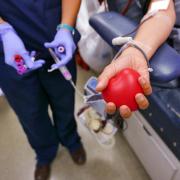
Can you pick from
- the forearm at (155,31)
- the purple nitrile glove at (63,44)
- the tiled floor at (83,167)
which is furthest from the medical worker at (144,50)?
the tiled floor at (83,167)

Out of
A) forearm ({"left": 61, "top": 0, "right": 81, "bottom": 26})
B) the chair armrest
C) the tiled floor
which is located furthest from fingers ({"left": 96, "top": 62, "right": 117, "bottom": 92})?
the tiled floor

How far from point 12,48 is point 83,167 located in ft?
2.72

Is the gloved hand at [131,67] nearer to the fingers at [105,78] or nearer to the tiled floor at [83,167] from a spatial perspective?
the fingers at [105,78]

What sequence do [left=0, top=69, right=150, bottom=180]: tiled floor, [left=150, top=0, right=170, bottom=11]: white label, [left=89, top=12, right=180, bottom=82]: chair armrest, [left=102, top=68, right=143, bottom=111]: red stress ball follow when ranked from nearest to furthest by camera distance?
[left=102, top=68, right=143, bottom=111]: red stress ball < [left=89, top=12, right=180, bottom=82]: chair armrest < [left=150, top=0, right=170, bottom=11]: white label < [left=0, top=69, right=150, bottom=180]: tiled floor

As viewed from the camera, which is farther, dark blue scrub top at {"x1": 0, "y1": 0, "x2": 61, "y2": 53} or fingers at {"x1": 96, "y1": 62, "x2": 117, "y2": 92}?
dark blue scrub top at {"x1": 0, "y1": 0, "x2": 61, "y2": 53}

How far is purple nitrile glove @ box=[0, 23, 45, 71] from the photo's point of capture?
2.41 feet

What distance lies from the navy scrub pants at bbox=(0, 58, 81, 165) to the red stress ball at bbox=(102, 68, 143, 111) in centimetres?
38

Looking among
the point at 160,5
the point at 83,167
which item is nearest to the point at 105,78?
the point at 160,5

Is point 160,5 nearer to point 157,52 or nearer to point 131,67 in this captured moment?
point 157,52

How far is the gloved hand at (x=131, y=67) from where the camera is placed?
585mm

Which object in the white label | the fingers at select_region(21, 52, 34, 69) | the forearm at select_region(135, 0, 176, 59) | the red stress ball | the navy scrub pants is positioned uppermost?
the white label

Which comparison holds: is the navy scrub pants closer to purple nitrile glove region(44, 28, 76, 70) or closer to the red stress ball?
purple nitrile glove region(44, 28, 76, 70)

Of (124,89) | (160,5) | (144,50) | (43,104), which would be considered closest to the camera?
(124,89)

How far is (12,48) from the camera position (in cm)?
74
